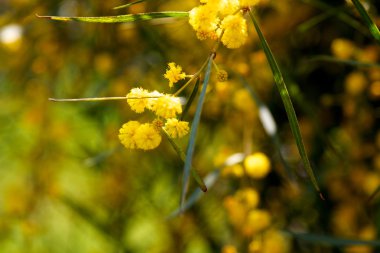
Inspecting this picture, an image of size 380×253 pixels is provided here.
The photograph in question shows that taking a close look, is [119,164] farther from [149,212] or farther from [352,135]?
[352,135]

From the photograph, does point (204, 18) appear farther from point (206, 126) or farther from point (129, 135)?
point (206, 126)

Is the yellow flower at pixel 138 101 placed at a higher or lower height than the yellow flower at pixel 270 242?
higher

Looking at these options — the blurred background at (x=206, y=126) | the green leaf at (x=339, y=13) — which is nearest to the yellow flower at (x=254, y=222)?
the blurred background at (x=206, y=126)

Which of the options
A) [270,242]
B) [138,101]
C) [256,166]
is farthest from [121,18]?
[270,242]

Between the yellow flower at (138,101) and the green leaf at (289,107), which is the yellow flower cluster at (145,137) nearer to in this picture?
the yellow flower at (138,101)

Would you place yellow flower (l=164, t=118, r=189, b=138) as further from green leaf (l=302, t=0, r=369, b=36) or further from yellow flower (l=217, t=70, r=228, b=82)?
green leaf (l=302, t=0, r=369, b=36)
